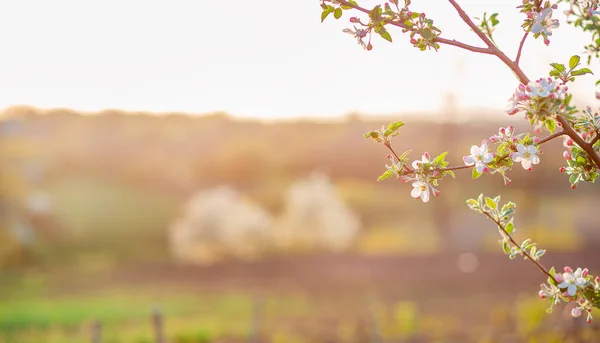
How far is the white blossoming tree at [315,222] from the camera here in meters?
21.1

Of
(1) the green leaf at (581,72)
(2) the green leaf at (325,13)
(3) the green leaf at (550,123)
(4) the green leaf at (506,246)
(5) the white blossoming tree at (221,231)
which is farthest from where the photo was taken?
(5) the white blossoming tree at (221,231)

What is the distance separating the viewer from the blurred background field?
13141mm

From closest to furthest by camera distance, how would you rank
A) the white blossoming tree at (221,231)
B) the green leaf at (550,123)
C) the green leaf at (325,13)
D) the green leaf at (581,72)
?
the green leaf at (550,123), the green leaf at (581,72), the green leaf at (325,13), the white blossoming tree at (221,231)

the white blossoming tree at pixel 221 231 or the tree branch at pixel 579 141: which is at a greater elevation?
the white blossoming tree at pixel 221 231

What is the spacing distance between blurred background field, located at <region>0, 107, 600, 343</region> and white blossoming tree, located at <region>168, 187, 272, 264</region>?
0.04m

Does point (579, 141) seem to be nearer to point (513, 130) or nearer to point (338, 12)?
point (513, 130)

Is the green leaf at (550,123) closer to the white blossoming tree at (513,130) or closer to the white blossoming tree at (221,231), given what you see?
the white blossoming tree at (513,130)

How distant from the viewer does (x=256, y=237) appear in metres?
20.8

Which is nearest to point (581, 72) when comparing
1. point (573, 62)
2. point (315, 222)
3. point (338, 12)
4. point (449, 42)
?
point (573, 62)

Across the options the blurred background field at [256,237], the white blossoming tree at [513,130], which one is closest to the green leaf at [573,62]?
the white blossoming tree at [513,130]

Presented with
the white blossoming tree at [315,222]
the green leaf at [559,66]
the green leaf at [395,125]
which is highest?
the white blossoming tree at [315,222]

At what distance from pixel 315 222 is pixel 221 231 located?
8.76ft

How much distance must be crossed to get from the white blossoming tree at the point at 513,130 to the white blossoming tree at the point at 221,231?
1794cm

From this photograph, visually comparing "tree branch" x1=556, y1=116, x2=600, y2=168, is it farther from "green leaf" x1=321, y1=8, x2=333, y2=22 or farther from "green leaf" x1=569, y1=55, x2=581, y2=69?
"green leaf" x1=321, y1=8, x2=333, y2=22
